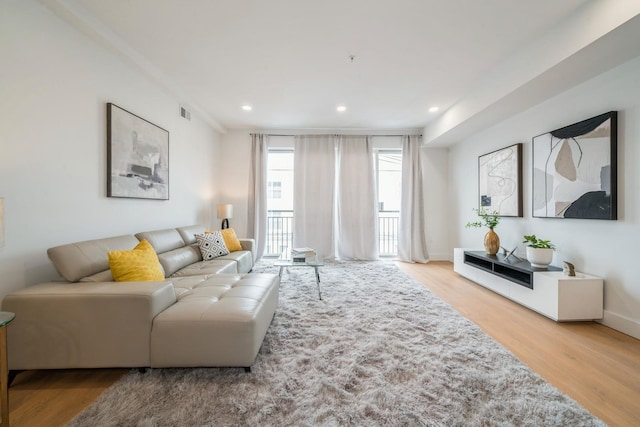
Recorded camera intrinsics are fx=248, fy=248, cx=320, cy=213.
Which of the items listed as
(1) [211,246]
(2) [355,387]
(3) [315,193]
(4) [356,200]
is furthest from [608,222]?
(1) [211,246]

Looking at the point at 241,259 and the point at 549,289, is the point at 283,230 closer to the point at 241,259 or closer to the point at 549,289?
the point at 241,259

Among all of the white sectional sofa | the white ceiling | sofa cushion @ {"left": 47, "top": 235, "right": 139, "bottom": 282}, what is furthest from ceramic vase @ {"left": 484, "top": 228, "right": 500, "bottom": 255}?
sofa cushion @ {"left": 47, "top": 235, "right": 139, "bottom": 282}

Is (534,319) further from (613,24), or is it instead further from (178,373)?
(178,373)

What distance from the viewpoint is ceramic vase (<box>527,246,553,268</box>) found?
262 centimetres

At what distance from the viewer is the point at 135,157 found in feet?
8.95

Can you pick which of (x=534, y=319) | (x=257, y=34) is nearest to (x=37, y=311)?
(x=257, y=34)

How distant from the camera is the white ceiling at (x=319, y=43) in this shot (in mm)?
1981

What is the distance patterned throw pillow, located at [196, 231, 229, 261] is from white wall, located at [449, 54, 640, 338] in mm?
4046

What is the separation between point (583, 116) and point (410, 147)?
272 centimetres

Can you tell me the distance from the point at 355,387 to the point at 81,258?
6.85 feet

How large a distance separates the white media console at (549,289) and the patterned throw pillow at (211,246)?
3.53m

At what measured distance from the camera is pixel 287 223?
18.4 ft

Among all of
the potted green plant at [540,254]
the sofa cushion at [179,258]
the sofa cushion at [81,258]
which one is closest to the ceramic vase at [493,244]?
the potted green plant at [540,254]

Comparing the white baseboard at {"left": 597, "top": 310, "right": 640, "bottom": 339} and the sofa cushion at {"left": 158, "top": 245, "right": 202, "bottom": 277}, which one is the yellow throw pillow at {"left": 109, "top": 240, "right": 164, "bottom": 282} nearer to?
the sofa cushion at {"left": 158, "top": 245, "right": 202, "bottom": 277}
